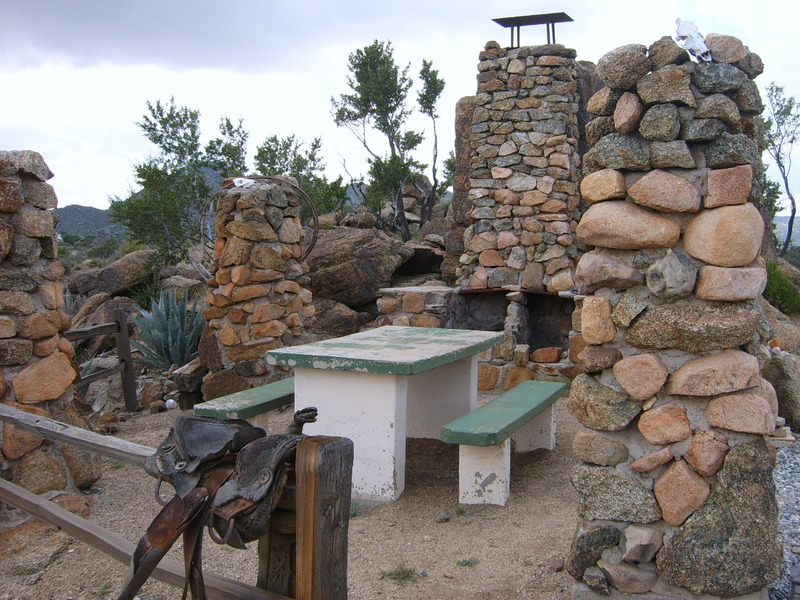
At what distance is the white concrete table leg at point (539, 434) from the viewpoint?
15.8 ft

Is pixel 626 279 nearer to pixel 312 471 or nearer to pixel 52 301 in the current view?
pixel 312 471

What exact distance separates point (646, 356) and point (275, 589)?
58.4 inches

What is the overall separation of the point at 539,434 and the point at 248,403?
2000 millimetres

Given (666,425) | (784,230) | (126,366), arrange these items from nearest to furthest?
(666,425) < (126,366) < (784,230)

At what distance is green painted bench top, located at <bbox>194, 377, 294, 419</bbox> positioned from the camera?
13.4ft

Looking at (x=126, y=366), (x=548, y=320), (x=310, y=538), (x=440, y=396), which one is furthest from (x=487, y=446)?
(x=126, y=366)

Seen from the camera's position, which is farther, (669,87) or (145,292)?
(145,292)

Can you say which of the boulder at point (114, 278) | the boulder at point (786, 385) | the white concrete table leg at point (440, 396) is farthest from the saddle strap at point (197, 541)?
the boulder at point (114, 278)

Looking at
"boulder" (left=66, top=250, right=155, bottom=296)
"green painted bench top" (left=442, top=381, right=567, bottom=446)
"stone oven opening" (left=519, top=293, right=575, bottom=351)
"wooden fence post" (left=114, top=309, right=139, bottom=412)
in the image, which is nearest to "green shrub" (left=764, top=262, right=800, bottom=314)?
"stone oven opening" (left=519, top=293, right=575, bottom=351)

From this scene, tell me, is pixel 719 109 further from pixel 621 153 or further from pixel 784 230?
pixel 784 230

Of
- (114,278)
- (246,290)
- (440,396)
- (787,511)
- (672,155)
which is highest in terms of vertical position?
(672,155)

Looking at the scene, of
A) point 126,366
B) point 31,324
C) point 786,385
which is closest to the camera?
point 31,324

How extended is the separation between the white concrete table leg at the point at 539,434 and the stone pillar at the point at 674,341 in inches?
86.5

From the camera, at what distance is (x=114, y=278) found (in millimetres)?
12383
